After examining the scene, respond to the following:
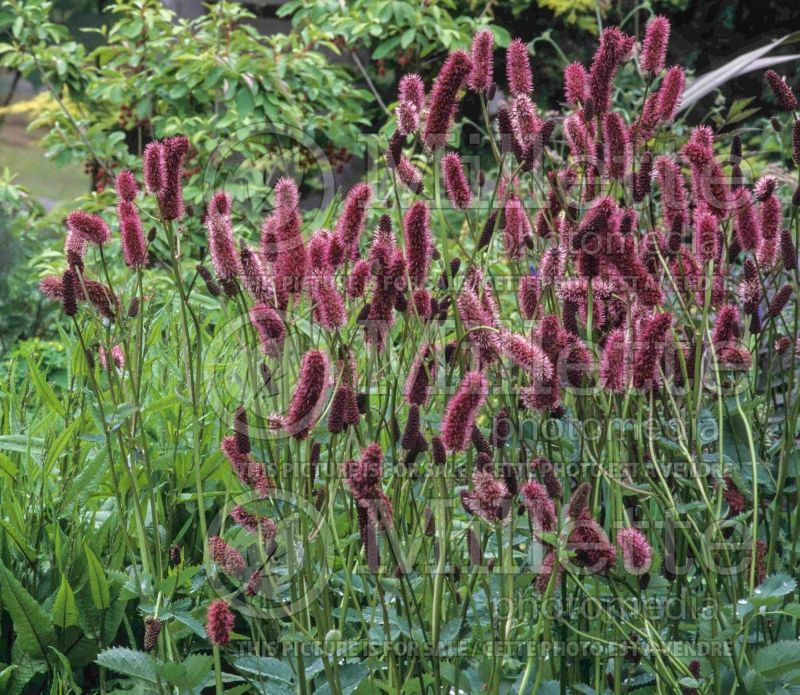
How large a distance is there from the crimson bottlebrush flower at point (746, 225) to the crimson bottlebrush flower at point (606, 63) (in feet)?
0.95

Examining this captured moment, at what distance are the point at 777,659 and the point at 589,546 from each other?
473mm

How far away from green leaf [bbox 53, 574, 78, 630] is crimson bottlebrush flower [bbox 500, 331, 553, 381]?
3.68 feet

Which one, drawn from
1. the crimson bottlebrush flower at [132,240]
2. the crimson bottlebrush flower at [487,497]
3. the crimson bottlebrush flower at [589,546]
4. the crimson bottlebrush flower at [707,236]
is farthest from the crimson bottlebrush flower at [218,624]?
the crimson bottlebrush flower at [707,236]

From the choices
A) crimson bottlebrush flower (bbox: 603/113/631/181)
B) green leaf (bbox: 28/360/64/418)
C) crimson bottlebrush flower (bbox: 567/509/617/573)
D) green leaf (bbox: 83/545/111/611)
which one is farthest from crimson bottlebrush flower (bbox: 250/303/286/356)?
green leaf (bbox: 28/360/64/418)

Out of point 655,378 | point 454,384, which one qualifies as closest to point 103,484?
point 454,384

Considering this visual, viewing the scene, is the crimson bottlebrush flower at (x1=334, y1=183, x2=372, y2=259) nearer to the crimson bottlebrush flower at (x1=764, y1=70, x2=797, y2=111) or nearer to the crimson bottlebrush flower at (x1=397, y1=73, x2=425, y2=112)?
the crimson bottlebrush flower at (x1=397, y1=73, x2=425, y2=112)

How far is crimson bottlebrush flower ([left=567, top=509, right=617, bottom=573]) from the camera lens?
133 cm

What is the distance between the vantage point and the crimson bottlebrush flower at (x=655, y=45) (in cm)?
196

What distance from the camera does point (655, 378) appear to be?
1.60 m

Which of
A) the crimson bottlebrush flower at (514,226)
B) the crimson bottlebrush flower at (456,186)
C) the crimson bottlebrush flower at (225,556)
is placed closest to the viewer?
the crimson bottlebrush flower at (225,556)

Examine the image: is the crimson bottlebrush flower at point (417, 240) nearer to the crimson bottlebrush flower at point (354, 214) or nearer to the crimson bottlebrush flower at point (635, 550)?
the crimson bottlebrush flower at point (354, 214)

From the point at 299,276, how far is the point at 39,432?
160 centimetres

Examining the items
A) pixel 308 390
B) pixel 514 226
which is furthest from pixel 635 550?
pixel 514 226

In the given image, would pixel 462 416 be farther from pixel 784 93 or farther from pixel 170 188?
pixel 784 93
